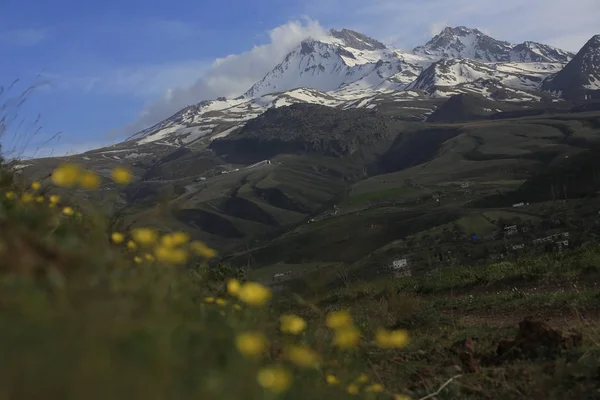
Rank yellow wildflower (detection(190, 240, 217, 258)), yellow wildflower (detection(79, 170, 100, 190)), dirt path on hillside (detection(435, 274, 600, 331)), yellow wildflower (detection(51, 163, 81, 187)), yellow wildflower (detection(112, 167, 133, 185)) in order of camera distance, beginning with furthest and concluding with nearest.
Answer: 1. dirt path on hillside (detection(435, 274, 600, 331))
2. yellow wildflower (detection(190, 240, 217, 258))
3. yellow wildflower (detection(112, 167, 133, 185))
4. yellow wildflower (detection(79, 170, 100, 190))
5. yellow wildflower (detection(51, 163, 81, 187))

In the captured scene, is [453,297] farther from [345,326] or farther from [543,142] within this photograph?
[543,142]

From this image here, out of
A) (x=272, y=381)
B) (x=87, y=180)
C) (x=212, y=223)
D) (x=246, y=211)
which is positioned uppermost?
(x=87, y=180)

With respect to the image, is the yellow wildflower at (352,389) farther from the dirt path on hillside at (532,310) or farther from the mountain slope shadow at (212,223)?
the mountain slope shadow at (212,223)

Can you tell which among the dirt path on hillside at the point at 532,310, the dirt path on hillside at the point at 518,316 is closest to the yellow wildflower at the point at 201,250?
the dirt path on hillside at the point at 532,310

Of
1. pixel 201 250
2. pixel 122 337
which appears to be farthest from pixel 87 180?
pixel 122 337

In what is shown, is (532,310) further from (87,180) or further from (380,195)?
(380,195)

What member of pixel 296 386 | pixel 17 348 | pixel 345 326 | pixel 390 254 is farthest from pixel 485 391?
pixel 390 254

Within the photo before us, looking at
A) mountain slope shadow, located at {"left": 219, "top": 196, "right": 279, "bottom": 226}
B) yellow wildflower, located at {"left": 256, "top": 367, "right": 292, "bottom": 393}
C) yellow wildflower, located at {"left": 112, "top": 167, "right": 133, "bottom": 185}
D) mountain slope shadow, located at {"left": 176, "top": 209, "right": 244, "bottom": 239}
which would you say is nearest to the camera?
yellow wildflower, located at {"left": 256, "top": 367, "right": 292, "bottom": 393}

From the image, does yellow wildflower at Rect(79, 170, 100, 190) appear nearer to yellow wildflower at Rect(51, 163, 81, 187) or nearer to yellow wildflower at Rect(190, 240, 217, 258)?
yellow wildflower at Rect(51, 163, 81, 187)

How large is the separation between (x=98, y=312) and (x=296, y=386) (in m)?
1.18

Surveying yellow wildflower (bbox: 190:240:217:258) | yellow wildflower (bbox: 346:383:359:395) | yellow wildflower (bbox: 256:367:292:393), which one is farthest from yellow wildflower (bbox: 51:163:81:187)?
yellow wildflower (bbox: 346:383:359:395)

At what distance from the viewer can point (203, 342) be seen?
2.21 m

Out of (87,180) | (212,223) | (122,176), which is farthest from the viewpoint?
(212,223)

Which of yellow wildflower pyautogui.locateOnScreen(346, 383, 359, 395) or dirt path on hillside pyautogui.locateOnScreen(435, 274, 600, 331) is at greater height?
yellow wildflower pyautogui.locateOnScreen(346, 383, 359, 395)
